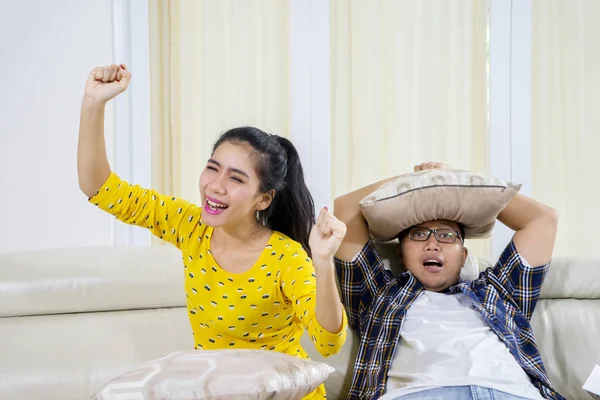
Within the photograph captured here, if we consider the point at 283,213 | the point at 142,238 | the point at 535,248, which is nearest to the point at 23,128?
the point at 142,238

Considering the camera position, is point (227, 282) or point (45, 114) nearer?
point (227, 282)

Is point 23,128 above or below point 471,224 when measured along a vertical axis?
above

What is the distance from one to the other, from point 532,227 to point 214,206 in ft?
3.22

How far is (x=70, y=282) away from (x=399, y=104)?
1.68m

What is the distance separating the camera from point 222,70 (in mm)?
2863

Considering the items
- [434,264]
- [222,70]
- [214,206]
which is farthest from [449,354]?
[222,70]

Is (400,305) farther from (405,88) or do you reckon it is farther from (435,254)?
(405,88)

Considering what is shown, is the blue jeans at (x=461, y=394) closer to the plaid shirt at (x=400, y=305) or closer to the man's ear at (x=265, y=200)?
the plaid shirt at (x=400, y=305)

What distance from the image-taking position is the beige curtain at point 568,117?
9.71ft

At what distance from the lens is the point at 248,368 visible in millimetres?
992

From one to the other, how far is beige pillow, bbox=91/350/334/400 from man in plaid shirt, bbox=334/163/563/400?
0.68 m

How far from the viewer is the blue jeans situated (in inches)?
62.2

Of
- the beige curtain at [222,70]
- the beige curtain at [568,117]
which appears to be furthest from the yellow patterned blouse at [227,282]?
the beige curtain at [568,117]

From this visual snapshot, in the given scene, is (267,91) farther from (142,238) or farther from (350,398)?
(350,398)
